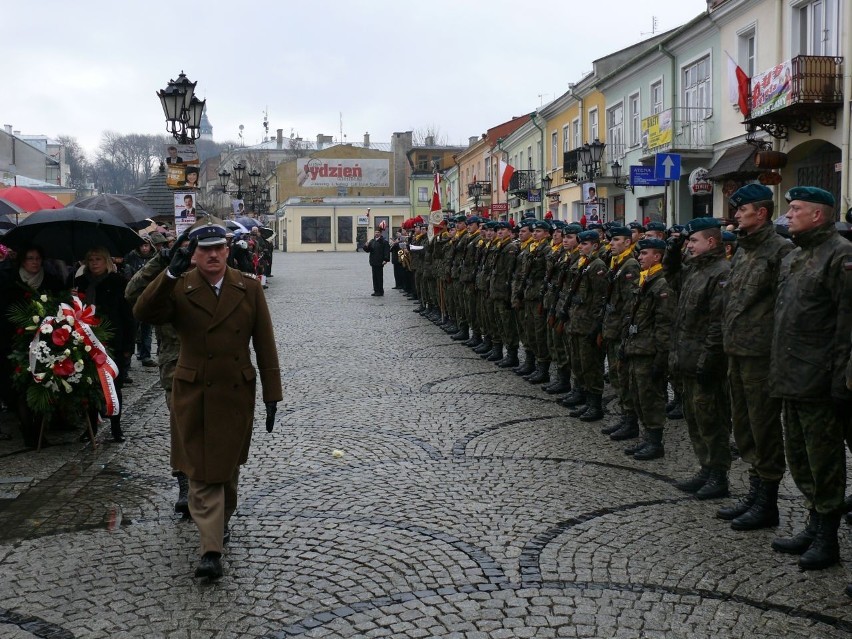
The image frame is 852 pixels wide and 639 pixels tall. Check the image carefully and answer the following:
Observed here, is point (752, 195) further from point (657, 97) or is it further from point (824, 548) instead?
point (657, 97)

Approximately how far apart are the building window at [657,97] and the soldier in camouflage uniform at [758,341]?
2375 cm

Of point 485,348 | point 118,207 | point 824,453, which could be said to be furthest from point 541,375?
point 824,453

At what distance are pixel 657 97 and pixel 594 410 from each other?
22.1 m

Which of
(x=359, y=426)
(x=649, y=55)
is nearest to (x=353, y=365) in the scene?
(x=359, y=426)

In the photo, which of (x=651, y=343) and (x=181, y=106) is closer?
(x=651, y=343)

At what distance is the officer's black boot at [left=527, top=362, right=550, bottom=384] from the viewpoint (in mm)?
11477

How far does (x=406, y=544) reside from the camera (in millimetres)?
5383

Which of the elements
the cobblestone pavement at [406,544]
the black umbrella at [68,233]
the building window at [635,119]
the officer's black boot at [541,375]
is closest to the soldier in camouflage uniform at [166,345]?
the cobblestone pavement at [406,544]

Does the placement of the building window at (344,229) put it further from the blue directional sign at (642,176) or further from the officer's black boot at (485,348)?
the officer's black boot at (485,348)

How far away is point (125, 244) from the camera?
8859 millimetres

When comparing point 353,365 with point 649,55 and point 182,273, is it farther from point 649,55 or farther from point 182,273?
point 649,55

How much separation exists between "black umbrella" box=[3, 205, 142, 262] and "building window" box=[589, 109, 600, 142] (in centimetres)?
2861

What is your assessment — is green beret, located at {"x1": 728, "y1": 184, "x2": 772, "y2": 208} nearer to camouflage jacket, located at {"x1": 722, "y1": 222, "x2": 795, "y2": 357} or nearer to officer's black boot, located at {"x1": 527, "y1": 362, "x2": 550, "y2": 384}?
camouflage jacket, located at {"x1": 722, "y1": 222, "x2": 795, "y2": 357}

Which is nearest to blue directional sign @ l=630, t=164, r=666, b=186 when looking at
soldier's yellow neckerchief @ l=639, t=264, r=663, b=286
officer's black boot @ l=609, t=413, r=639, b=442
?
officer's black boot @ l=609, t=413, r=639, b=442
